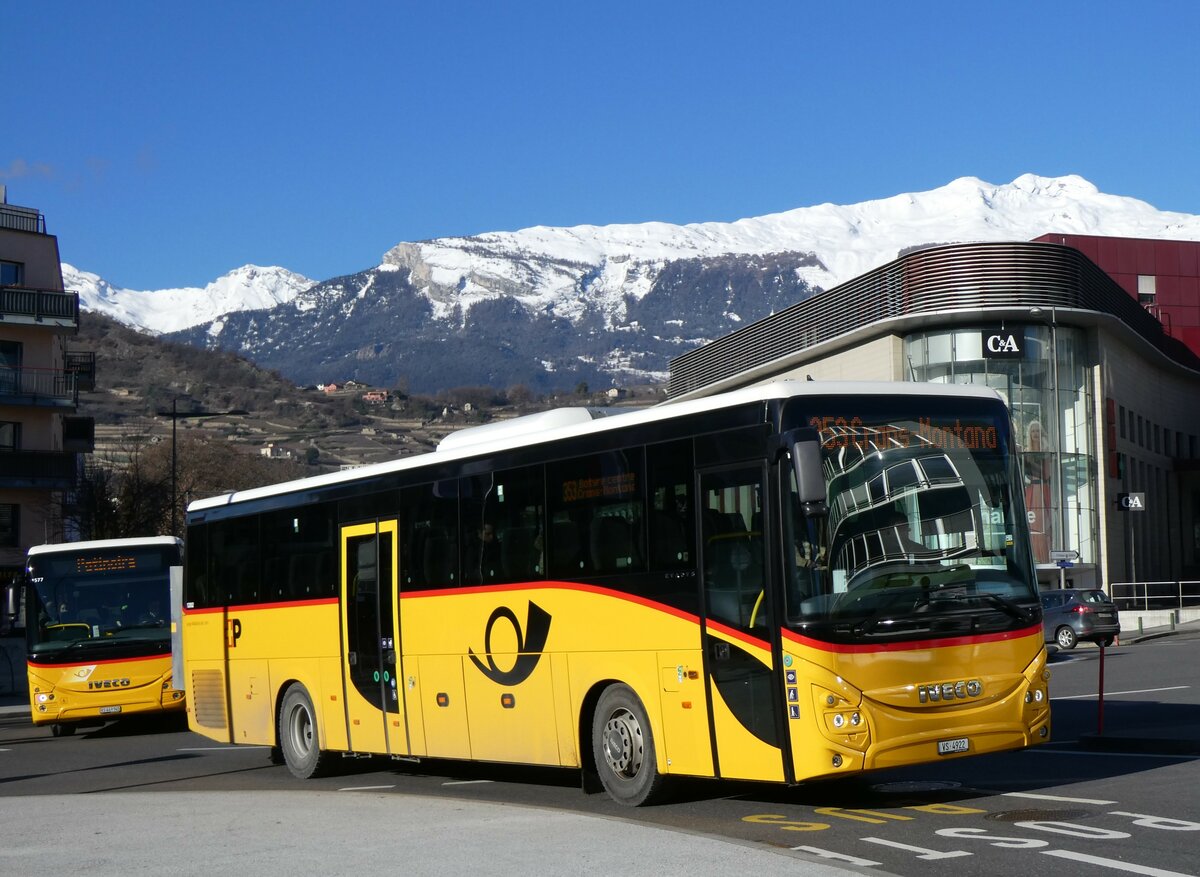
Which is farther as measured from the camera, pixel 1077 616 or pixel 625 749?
pixel 1077 616

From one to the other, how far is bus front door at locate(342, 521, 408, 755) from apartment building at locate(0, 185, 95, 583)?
4430 cm

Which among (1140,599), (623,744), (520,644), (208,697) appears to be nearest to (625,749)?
(623,744)

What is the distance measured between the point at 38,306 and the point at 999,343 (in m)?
35.9

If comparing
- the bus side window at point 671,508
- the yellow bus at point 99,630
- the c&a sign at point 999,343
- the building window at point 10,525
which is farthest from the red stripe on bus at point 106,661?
the building window at point 10,525

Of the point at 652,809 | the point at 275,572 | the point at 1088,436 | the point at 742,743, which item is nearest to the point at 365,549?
the point at 275,572

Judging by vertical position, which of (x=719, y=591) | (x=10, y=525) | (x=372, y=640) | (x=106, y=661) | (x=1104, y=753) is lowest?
(x=1104, y=753)

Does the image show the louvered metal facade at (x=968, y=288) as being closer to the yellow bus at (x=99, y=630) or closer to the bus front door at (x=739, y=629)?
the yellow bus at (x=99, y=630)

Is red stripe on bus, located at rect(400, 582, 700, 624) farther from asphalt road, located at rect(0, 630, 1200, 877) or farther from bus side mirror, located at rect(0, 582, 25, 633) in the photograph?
bus side mirror, located at rect(0, 582, 25, 633)

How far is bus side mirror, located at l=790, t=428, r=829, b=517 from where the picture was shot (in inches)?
406

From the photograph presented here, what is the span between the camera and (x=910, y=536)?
10883 mm

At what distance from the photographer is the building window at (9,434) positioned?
59562mm

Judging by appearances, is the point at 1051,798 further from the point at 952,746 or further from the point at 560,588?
the point at 560,588

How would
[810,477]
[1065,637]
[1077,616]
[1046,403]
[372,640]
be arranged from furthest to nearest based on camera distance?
[1046,403]
[1065,637]
[1077,616]
[372,640]
[810,477]

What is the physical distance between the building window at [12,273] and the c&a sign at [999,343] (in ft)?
123
